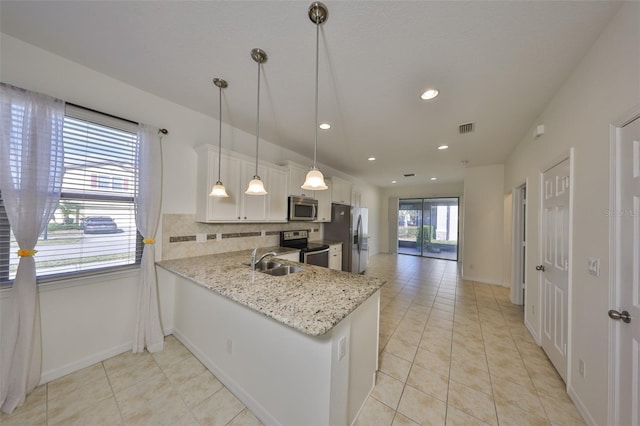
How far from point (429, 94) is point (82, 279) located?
3719mm

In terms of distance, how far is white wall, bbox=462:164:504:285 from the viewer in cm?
457

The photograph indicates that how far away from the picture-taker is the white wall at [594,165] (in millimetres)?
1215

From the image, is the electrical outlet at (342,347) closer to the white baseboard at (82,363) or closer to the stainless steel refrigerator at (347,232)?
the white baseboard at (82,363)

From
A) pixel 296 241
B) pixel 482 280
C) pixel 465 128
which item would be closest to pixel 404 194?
pixel 482 280

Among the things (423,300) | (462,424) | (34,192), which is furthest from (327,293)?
(423,300)

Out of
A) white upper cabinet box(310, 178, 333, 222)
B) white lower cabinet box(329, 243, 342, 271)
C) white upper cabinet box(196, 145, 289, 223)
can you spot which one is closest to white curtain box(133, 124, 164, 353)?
white upper cabinet box(196, 145, 289, 223)

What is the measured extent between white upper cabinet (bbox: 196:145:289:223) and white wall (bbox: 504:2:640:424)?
326 cm

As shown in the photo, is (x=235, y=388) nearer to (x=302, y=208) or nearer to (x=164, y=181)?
(x=164, y=181)

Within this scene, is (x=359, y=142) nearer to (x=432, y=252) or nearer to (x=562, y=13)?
(x=562, y=13)

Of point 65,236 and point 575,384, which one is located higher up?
point 65,236

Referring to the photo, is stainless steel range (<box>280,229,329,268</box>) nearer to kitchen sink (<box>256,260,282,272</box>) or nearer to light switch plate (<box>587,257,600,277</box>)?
kitchen sink (<box>256,260,282,272</box>)

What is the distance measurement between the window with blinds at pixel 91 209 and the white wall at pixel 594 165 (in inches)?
149

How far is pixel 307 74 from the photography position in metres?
1.87

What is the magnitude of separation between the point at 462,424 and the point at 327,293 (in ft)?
4.38
